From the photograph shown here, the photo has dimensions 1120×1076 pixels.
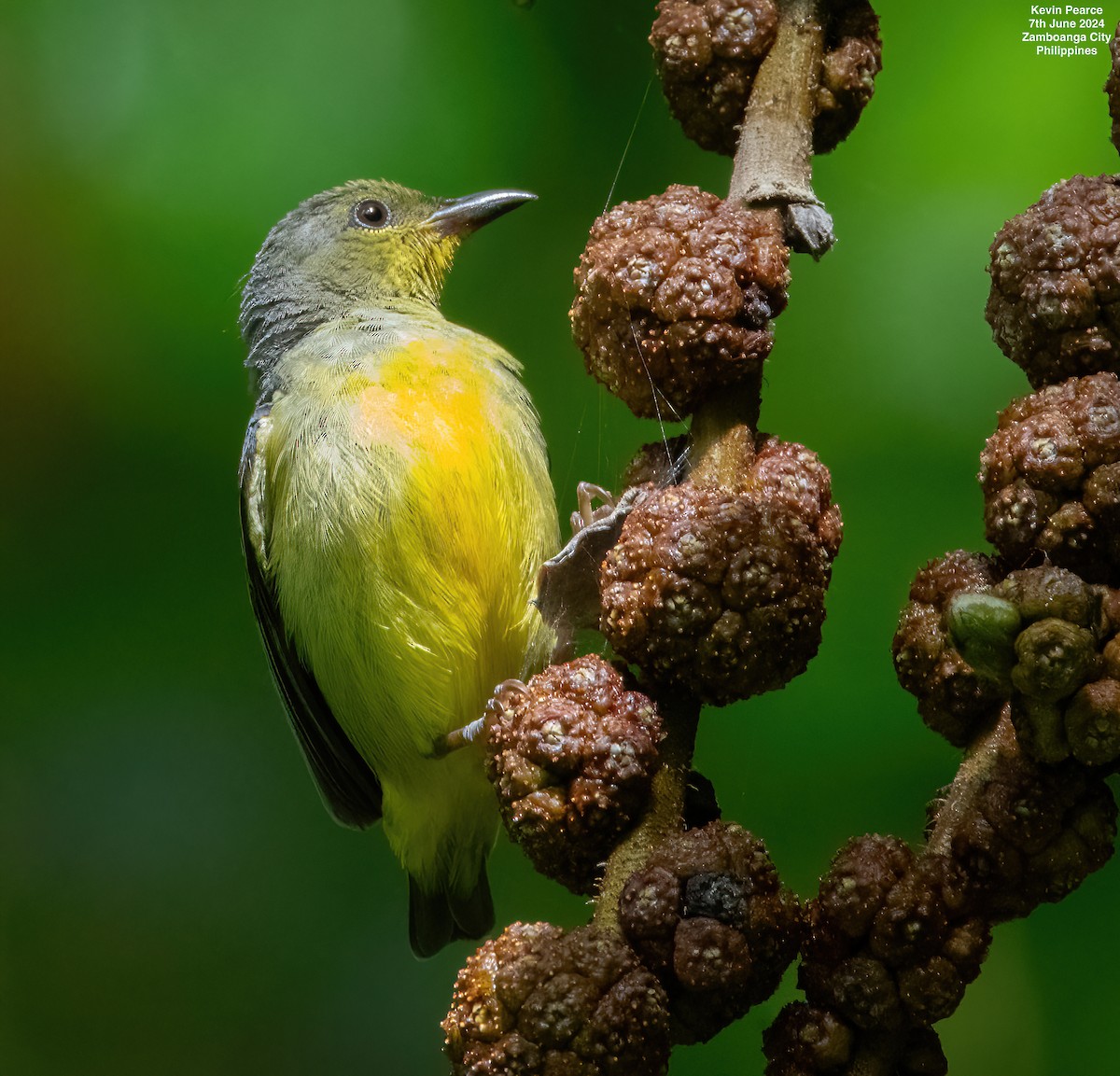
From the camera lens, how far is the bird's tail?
270 cm

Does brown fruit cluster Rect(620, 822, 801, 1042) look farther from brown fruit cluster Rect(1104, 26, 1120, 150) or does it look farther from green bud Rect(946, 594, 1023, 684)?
brown fruit cluster Rect(1104, 26, 1120, 150)

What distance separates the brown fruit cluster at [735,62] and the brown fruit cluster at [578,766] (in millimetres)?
771

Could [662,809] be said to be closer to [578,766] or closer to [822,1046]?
[578,766]

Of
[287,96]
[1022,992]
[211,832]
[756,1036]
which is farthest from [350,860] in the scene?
[287,96]

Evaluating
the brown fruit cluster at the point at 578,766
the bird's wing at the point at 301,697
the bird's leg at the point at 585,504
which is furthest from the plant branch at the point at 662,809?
the bird's wing at the point at 301,697

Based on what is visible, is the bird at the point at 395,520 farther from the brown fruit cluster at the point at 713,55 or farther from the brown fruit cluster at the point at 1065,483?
the brown fruit cluster at the point at 1065,483

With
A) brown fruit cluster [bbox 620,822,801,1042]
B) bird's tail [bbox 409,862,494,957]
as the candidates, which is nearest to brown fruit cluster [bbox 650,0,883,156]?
brown fruit cluster [bbox 620,822,801,1042]

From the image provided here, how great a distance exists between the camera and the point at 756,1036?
231cm

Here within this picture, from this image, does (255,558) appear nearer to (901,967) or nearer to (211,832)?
(211,832)

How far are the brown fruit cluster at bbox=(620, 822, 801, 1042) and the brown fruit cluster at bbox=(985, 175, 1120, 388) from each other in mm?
598

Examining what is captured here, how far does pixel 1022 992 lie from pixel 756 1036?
49cm

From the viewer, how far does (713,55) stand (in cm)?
168

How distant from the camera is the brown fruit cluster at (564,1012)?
126 cm

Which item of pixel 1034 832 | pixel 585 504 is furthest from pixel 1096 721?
pixel 585 504
